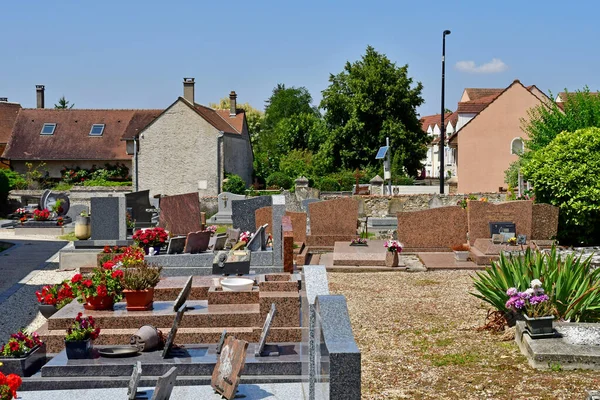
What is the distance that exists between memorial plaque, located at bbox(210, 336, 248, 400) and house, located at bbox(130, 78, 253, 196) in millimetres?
32223

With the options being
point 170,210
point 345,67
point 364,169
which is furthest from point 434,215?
point 345,67

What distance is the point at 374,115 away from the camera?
47.0 metres

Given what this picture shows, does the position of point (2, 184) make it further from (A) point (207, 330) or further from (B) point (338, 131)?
(A) point (207, 330)

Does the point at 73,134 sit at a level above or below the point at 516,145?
above

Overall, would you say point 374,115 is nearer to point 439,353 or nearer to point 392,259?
point 392,259

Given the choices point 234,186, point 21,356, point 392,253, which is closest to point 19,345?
point 21,356

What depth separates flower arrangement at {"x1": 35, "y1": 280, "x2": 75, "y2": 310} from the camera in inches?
452

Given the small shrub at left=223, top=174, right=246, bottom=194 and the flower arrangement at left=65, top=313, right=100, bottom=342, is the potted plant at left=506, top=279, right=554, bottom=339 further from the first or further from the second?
the small shrub at left=223, top=174, right=246, bottom=194

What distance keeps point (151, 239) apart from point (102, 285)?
4.50m

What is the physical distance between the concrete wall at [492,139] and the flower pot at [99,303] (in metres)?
30.7

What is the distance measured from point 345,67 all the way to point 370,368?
41200mm

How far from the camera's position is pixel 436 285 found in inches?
620

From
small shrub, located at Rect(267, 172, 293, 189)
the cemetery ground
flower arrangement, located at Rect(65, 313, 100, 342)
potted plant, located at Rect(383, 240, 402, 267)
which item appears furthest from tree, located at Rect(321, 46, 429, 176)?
flower arrangement, located at Rect(65, 313, 100, 342)

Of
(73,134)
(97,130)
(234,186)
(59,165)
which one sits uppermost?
(97,130)
